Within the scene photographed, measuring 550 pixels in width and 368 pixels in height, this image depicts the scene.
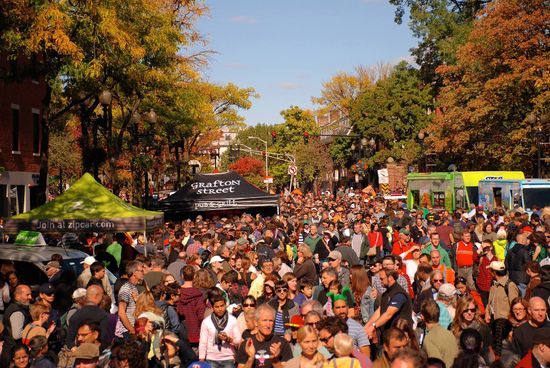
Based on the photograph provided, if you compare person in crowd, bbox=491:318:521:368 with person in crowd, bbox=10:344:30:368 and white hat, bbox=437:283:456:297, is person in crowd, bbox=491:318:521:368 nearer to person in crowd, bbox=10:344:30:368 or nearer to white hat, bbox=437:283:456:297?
white hat, bbox=437:283:456:297

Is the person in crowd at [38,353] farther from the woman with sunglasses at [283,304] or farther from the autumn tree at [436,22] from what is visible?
the autumn tree at [436,22]

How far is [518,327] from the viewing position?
28.7 ft

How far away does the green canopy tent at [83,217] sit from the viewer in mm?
19562

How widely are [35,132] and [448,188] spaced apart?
59.8 ft

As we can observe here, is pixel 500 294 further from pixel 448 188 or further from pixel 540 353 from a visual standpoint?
pixel 448 188

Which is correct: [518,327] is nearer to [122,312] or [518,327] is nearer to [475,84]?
[122,312]

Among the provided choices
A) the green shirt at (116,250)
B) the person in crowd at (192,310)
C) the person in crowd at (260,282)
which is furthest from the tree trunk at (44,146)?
the person in crowd at (192,310)

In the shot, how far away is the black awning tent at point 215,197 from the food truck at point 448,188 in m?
8.20

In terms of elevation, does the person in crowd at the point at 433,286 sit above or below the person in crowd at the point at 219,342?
above

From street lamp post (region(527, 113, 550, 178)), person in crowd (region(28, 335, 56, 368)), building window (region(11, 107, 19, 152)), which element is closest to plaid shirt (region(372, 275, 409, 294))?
person in crowd (region(28, 335, 56, 368))

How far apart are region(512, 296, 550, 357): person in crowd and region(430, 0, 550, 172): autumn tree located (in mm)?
29810

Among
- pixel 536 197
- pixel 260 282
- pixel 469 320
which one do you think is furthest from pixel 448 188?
pixel 469 320

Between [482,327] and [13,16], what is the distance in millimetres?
14689

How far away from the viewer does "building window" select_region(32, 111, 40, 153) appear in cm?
3681
